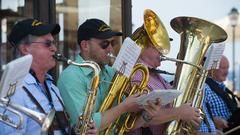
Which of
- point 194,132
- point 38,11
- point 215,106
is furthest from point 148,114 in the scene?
point 38,11

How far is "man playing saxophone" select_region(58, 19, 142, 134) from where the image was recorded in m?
3.44

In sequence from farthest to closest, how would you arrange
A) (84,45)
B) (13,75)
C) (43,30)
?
1. (84,45)
2. (43,30)
3. (13,75)

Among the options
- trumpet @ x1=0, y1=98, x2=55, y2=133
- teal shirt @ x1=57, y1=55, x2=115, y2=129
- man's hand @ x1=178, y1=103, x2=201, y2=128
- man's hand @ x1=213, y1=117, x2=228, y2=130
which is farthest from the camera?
man's hand @ x1=213, y1=117, x2=228, y2=130

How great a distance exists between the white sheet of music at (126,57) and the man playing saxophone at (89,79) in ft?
0.52

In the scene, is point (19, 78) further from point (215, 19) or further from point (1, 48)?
point (215, 19)

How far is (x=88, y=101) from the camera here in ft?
11.0

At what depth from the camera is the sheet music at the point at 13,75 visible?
8.52ft

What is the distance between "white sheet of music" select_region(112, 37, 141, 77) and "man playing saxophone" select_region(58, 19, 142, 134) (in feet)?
0.52

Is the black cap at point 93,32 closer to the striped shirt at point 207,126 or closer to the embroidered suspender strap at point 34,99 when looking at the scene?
the embroidered suspender strap at point 34,99

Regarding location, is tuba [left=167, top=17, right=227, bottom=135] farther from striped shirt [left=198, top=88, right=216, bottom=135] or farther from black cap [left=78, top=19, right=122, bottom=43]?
black cap [left=78, top=19, right=122, bottom=43]

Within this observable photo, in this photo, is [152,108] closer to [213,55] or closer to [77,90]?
[77,90]

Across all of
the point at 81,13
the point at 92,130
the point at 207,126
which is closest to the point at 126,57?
the point at 92,130

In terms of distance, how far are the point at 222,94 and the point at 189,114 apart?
3.22 feet

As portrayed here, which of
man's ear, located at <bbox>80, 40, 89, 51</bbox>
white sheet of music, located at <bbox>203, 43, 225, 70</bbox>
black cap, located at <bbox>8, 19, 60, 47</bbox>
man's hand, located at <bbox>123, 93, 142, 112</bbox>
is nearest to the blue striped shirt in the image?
black cap, located at <bbox>8, 19, 60, 47</bbox>
